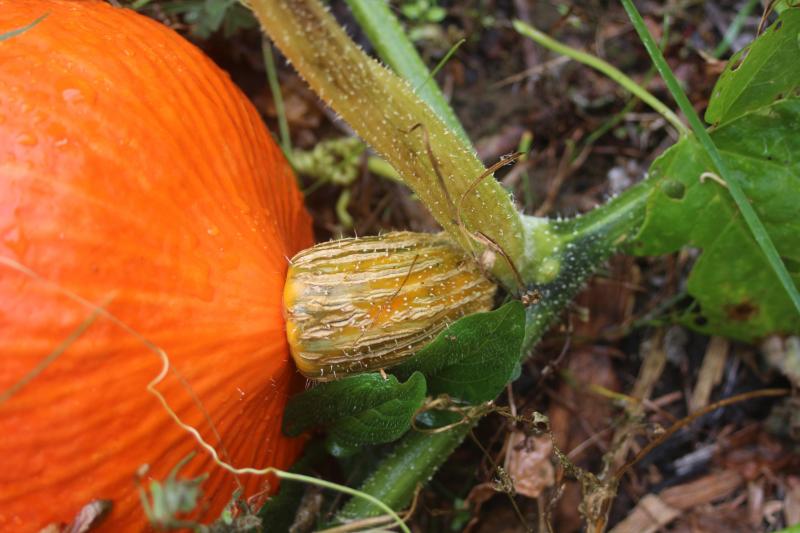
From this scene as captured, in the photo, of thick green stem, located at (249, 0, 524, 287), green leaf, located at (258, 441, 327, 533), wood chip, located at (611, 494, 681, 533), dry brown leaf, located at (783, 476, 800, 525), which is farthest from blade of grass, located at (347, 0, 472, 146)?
dry brown leaf, located at (783, 476, 800, 525)

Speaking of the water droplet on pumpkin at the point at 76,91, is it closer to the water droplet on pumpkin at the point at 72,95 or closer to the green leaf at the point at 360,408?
the water droplet on pumpkin at the point at 72,95

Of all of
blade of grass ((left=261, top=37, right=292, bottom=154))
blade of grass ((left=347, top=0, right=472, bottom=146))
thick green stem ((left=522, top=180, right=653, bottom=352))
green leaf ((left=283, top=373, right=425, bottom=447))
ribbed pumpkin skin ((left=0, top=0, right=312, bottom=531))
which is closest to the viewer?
ribbed pumpkin skin ((left=0, top=0, right=312, bottom=531))

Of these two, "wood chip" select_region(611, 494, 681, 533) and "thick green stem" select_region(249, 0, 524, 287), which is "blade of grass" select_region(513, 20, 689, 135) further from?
"wood chip" select_region(611, 494, 681, 533)

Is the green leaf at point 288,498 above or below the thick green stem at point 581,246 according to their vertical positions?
below

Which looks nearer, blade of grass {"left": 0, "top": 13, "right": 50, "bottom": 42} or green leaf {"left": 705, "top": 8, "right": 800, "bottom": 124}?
blade of grass {"left": 0, "top": 13, "right": 50, "bottom": 42}

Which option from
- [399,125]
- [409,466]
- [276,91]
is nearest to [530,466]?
[409,466]

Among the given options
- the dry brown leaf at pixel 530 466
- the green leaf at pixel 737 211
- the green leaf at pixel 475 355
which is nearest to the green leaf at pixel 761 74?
the green leaf at pixel 737 211
